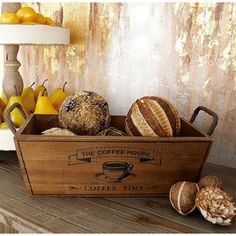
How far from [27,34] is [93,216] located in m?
0.47

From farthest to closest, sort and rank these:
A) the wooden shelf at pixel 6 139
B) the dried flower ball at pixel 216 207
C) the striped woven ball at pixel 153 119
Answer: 1. the wooden shelf at pixel 6 139
2. the striped woven ball at pixel 153 119
3. the dried flower ball at pixel 216 207

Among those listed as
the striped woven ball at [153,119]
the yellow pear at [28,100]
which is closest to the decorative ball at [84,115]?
the striped woven ball at [153,119]

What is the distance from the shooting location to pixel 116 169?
0.60m

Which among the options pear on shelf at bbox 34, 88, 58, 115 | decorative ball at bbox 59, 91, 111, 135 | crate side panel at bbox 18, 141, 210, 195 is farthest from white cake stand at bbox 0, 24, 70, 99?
crate side panel at bbox 18, 141, 210, 195

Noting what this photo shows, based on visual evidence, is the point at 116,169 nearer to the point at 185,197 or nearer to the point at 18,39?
the point at 185,197

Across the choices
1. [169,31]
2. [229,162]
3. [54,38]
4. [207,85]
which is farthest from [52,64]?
[229,162]

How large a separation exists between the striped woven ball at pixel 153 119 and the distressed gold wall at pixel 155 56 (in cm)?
24

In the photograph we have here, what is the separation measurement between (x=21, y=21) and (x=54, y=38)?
0.09m

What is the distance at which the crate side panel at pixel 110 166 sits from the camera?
1.93 feet

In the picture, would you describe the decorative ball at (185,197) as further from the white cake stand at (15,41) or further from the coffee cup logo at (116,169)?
the white cake stand at (15,41)

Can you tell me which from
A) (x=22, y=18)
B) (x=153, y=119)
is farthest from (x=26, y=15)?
(x=153, y=119)

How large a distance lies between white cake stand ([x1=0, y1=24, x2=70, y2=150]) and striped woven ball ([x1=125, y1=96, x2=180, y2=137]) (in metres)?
0.29

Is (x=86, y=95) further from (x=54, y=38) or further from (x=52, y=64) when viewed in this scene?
(x=52, y=64)

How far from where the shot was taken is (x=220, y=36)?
82 centimetres
